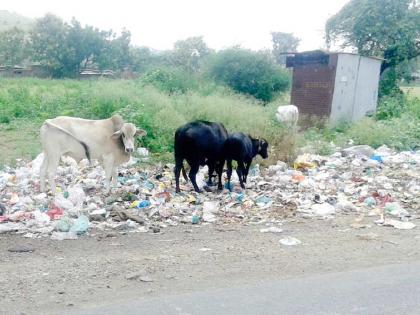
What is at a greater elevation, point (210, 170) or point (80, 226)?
point (210, 170)

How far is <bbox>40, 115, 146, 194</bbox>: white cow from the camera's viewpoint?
22.2ft

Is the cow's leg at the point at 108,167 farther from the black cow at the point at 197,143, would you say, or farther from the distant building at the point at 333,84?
the distant building at the point at 333,84

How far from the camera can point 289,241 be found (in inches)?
209

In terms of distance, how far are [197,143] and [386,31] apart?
14.6 meters

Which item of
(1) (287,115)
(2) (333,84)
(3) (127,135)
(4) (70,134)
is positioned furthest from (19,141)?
(2) (333,84)

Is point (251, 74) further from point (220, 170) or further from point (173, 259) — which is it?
point (173, 259)

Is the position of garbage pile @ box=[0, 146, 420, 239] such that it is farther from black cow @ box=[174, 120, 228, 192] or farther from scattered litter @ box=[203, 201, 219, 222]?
black cow @ box=[174, 120, 228, 192]

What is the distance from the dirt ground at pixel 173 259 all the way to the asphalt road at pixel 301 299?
0.16 m

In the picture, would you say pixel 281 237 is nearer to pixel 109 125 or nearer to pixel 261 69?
pixel 109 125

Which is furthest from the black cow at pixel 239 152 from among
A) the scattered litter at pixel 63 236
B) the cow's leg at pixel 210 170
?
the scattered litter at pixel 63 236

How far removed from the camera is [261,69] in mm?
21922

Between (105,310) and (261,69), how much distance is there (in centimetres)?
1938

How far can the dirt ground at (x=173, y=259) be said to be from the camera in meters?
3.87

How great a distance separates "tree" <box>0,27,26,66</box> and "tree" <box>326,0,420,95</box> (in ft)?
97.4
